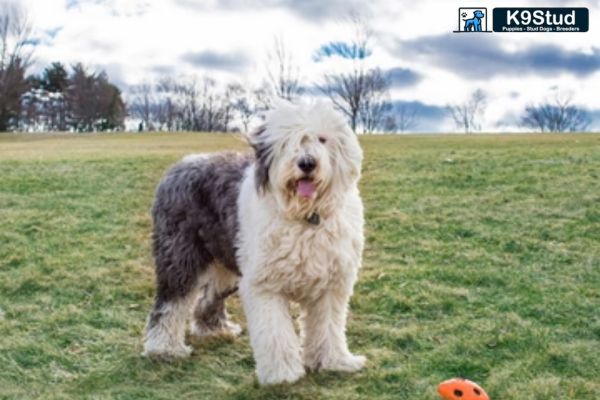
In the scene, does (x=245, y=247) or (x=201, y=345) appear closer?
(x=245, y=247)

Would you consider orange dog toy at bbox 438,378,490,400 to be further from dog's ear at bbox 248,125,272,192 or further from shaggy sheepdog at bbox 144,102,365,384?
Result: dog's ear at bbox 248,125,272,192

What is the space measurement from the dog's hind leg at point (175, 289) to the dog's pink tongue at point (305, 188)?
1250mm

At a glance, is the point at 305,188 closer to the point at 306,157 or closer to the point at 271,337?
the point at 306,157

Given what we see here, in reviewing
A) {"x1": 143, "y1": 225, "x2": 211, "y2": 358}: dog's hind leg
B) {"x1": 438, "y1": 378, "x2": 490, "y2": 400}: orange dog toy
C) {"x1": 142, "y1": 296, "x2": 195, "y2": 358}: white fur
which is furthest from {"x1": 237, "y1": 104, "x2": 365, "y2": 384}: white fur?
{"x1": 438, "y1": 378, "x2": 490, "y2": 400}: orange dog toy

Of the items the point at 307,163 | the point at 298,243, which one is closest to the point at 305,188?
the point at 307,163

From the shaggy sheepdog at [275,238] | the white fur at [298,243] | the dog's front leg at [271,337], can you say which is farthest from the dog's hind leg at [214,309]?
the dog's front leg at [271,337]

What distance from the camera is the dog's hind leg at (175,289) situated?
518 centimetres

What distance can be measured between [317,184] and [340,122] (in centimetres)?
38

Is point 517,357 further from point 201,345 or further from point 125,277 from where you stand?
point 125,277

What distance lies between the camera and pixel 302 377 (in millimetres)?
4660

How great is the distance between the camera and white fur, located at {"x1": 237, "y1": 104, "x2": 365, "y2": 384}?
4.24 meters

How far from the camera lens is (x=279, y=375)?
4.53 metres

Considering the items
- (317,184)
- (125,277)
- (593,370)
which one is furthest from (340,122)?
(125,277)

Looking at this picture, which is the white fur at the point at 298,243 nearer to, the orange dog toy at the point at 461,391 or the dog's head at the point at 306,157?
the dog's head at the point at 306,157
